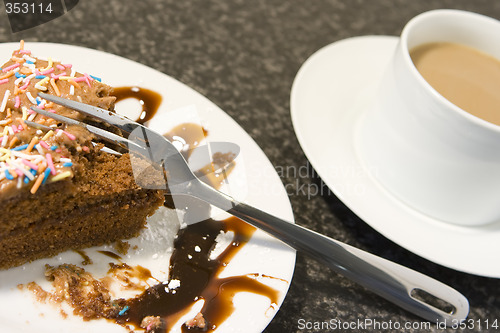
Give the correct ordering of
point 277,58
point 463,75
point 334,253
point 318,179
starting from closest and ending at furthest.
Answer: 1. point 334,253
2. point 463,75
3. point 318,179
4. point 277,58

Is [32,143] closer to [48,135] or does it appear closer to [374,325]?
[48,135]

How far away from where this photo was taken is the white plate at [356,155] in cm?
125

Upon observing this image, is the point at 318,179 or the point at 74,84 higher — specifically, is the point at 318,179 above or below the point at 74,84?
below

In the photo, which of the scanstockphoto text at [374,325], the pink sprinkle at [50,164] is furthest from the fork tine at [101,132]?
the scanstockphoto text at [374,325]

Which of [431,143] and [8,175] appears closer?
→ [8,175]

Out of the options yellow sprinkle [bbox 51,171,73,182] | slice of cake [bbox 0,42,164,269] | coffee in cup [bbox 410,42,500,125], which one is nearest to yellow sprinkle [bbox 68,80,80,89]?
slice of cake [bbox 0,42,164,269]

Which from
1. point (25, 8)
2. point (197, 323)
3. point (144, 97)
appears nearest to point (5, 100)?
point (144, 97)

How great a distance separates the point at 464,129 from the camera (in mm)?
1146

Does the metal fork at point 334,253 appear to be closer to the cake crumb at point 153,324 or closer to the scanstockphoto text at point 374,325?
the scanstockphoto text at point 374,325

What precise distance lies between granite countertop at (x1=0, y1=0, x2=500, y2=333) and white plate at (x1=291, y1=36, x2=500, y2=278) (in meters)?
0.12

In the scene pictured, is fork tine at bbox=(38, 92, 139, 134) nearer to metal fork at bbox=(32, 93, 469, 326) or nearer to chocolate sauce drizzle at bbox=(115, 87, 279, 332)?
metal fork at bbox=(32, 93, 469, 326)

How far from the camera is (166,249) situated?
1.19 meters

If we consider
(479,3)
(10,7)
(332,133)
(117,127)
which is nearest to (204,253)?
(117,127)

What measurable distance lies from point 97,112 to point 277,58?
926 millimetres
